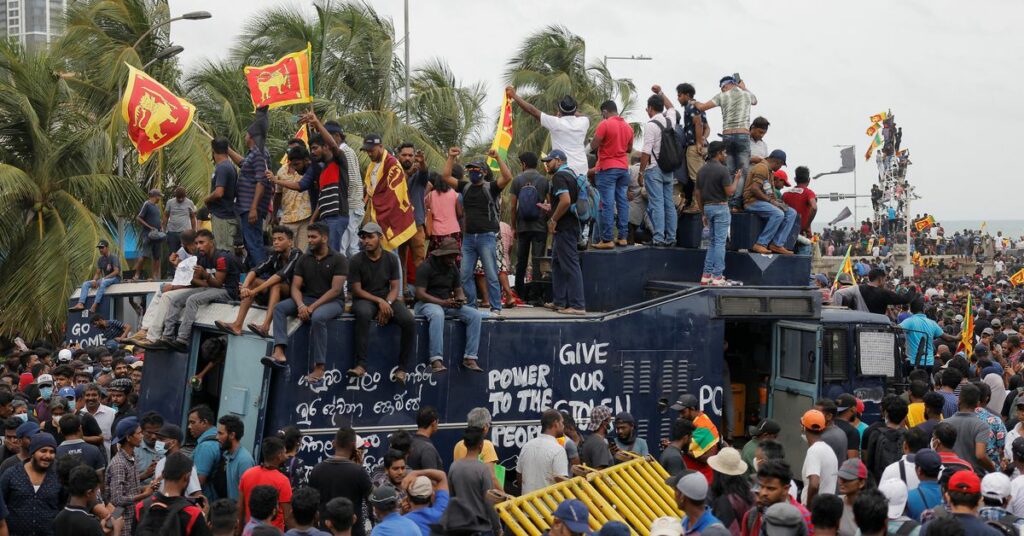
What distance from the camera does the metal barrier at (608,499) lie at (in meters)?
8.80

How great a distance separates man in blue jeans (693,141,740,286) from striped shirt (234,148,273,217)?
14.2ft

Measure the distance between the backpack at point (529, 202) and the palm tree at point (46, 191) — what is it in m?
11.7

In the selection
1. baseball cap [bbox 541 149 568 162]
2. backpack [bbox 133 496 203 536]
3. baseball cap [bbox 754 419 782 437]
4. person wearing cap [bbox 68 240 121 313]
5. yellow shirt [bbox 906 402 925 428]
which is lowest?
backpack [bbox 133 496 203 536]

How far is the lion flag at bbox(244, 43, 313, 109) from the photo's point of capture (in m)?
14.0

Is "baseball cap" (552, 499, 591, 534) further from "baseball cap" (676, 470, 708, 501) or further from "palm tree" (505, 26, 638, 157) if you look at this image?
"palm tree" (505, 26, 638, 157)

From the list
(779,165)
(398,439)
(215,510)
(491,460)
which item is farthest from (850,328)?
(215,510)

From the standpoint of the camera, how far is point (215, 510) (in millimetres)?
7492

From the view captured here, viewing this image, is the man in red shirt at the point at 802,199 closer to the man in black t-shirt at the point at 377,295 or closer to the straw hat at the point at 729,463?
the man in black t-shirt at the point at 377,295

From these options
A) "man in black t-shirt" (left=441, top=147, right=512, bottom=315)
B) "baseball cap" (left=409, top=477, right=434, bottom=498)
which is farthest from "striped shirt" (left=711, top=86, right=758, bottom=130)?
"baseball cap" (left=409, top=477, right=434, bottom=498)

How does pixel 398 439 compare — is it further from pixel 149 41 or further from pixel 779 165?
pixel 149 41

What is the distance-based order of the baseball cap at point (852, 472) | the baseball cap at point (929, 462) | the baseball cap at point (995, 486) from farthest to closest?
the baseball cap at point (929, 462), the baseball cap at point (852, 472), the baseball cap at point (995, 486)

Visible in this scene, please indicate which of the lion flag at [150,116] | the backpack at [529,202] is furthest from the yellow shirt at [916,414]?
the lion flag at [150,116]

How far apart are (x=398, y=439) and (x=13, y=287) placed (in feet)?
51.8

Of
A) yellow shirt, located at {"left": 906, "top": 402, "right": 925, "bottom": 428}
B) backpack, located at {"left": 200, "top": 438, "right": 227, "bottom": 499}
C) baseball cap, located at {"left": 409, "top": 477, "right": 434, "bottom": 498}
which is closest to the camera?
baseball cap, located at {"left": 409, "top": 477, "right": 434, "bottom": 498}
